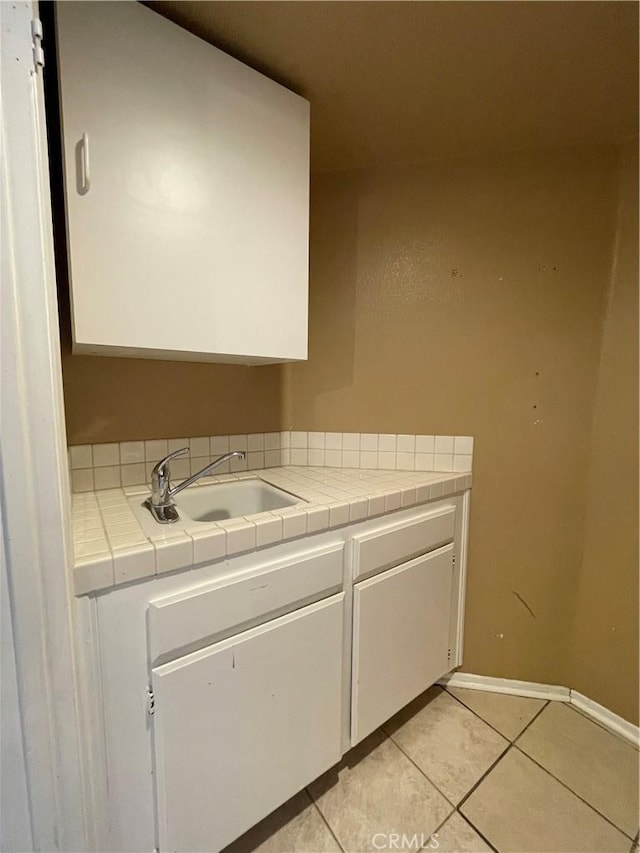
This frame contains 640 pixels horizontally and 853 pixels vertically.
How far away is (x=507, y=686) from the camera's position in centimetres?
160

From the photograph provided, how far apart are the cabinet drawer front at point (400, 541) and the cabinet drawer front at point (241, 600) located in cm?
9

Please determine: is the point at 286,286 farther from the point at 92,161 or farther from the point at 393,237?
the point at 393,237

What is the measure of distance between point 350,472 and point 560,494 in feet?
2.85

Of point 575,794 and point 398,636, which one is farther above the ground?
point 398,636

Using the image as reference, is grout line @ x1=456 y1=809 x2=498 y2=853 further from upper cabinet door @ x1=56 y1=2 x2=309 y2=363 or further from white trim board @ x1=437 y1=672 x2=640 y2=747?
upper cabinet door @ x1=56 y1=2 x2=309 y2=363

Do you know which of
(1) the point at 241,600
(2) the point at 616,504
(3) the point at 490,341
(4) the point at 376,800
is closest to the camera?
(1) the point at 241,600

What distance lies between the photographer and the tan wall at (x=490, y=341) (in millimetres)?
1447

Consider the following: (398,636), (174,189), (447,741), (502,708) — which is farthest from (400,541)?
(174,189)

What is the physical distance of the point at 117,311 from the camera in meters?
0.89

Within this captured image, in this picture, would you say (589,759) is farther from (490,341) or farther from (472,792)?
(490,341)

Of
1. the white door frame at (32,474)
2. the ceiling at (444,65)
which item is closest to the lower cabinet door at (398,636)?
the white door frame at (32,474)

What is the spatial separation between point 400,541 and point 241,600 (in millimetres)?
588

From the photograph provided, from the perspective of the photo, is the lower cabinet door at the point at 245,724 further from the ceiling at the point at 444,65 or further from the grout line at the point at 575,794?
the ceiling at the point at 444,65

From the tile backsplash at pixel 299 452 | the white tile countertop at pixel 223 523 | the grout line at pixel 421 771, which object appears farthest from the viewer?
the tile backsplash at pixel 299 452
